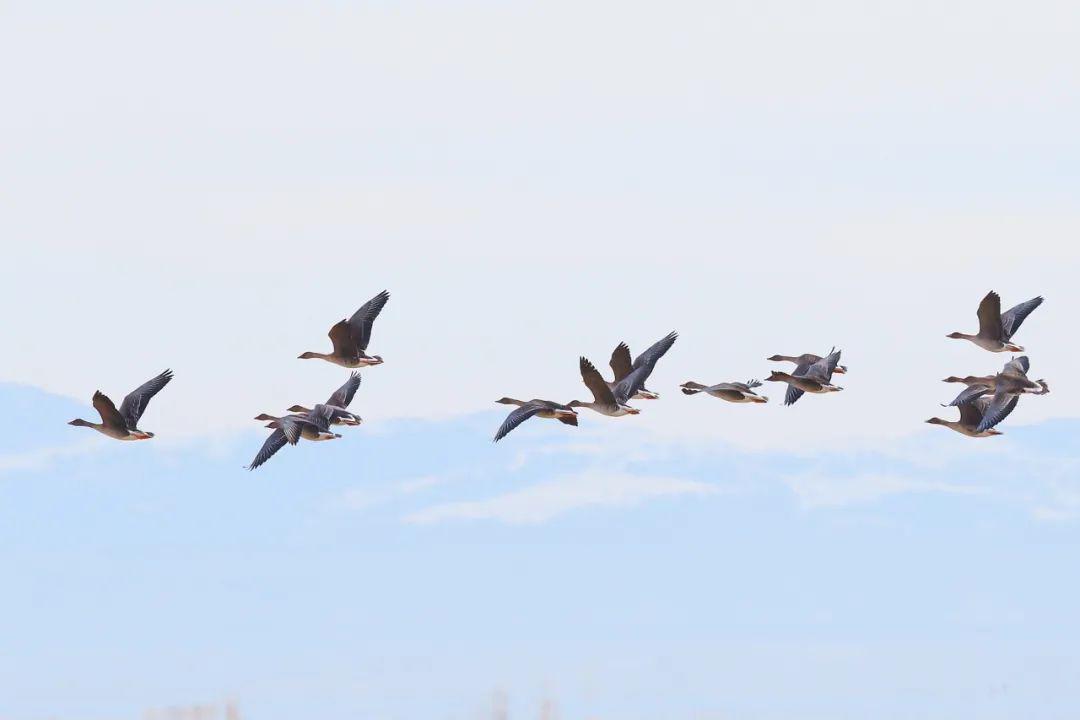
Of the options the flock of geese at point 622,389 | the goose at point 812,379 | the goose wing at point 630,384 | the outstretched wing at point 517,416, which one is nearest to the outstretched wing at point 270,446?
the flock of geese at point 622,389

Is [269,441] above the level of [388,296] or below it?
below

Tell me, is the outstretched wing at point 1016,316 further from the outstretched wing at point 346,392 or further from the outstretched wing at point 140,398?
the outstretched wing at point 140,398

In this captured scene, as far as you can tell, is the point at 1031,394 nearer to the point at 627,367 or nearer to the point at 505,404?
the point at 627,367

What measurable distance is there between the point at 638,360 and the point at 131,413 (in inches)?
474

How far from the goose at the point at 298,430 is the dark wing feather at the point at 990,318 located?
51.3 feet

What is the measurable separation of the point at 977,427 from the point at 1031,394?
9.95 ft

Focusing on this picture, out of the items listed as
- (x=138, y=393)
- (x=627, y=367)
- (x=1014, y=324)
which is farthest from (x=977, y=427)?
(x=138, y=393)

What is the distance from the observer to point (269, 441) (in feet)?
167

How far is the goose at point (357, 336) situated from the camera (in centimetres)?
5194

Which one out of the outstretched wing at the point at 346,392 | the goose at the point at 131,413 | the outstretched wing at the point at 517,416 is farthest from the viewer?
the outstretched wing at the point at 346,392

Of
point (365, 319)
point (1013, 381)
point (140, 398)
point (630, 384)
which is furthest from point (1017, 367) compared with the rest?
point (140, 398)

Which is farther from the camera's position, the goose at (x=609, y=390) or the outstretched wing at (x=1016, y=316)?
the outstretched wing at (x=1016, y=316)

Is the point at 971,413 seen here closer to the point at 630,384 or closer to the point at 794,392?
the point at 794,392

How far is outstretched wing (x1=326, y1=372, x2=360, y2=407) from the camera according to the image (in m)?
53.3
